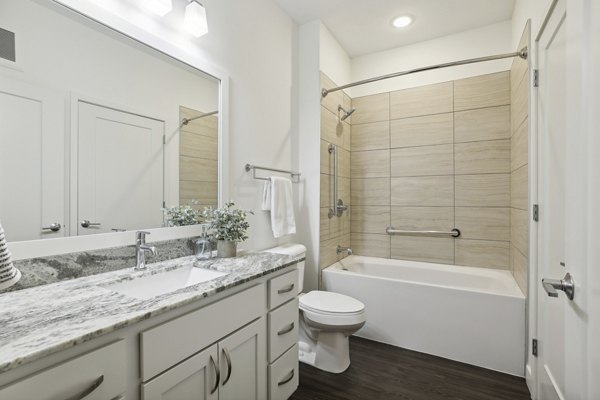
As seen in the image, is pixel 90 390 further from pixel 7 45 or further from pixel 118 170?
pixel 7 45

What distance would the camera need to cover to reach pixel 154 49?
57.6 inches

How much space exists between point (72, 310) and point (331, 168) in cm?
224

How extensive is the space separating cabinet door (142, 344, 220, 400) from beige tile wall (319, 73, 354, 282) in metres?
1.58

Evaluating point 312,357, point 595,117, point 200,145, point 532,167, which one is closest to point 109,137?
point 200,145

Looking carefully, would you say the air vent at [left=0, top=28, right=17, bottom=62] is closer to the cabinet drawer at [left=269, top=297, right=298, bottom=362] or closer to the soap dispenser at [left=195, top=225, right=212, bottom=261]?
the soap dispenser at [left=195, top=225, right=212, bottom=261]

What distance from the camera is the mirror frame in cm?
109

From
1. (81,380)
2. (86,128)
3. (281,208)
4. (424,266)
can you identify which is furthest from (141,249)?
(424,266)

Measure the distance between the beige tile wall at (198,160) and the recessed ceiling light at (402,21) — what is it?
6.21ft

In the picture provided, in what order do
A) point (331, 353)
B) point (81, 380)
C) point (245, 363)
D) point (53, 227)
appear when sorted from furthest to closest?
point (331, 353)
point (245, 363)
point (53, 227)
point (81, 380)

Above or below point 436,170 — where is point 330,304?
below

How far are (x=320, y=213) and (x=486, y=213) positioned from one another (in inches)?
59.4

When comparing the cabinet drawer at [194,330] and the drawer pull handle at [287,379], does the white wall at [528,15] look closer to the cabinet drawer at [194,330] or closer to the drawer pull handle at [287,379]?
the cabinet drawer at [194,330]

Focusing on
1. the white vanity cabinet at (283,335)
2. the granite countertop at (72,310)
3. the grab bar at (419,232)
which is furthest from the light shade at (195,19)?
the grab bar at (419,232)

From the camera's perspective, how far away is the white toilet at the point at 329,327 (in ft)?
6.14
